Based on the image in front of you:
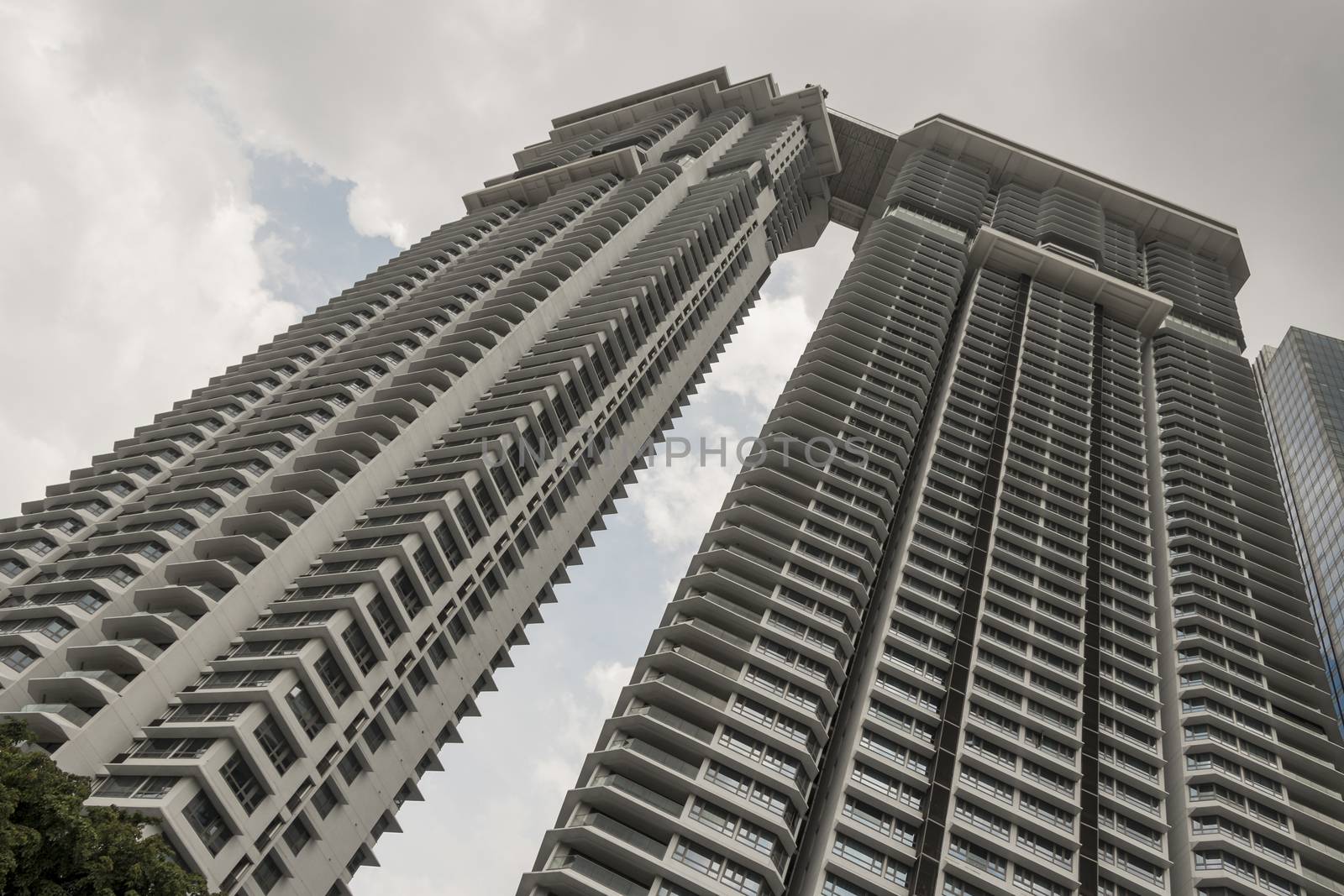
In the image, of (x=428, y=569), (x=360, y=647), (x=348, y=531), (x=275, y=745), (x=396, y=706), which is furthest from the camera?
(x=348, y=531)

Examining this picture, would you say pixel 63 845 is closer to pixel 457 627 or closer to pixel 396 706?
pixel 396 706

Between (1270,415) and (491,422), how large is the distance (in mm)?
108771

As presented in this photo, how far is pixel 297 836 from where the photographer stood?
52125mm

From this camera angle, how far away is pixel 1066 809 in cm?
5769

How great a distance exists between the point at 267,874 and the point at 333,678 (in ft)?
31.4

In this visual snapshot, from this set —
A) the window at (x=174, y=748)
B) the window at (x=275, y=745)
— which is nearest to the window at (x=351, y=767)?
the window at (x=275, y=745)

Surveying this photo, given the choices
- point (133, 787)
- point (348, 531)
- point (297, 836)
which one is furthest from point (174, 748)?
point (348, 531)

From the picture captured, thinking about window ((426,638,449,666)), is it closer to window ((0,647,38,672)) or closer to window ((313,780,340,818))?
window ((313,780,340,818))

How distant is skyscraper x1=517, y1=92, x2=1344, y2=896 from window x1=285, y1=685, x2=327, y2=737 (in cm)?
1322

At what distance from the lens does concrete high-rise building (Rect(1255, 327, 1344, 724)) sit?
102250mm

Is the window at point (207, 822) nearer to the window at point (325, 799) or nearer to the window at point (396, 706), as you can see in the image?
the window at point (325, 799)

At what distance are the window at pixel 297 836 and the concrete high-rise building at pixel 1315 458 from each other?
85.2 m

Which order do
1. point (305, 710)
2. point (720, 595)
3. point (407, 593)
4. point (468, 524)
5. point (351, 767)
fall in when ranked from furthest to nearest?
1. point (720, 595)
2. point (468, 524)
3. point (407, 593)
4. point (351, 767)
5. point (305, 710)

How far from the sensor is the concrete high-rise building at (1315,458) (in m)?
102
